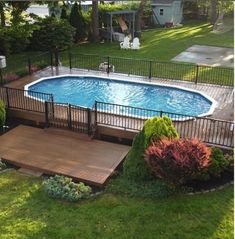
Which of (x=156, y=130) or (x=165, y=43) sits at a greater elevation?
(x=165, y=43)

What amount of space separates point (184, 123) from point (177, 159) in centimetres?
332

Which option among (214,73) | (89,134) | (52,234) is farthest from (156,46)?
(52,234)

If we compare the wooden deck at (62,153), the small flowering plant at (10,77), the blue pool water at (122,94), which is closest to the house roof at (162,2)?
the blue pool water at (122,94)

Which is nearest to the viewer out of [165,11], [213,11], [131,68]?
[131,68]

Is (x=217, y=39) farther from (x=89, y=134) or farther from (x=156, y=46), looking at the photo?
(x=89, y=134)

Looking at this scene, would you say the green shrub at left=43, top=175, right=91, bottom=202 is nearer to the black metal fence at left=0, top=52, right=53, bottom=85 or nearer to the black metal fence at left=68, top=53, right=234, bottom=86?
the black metal fence at left=0, top=52, right=53, bottom=85

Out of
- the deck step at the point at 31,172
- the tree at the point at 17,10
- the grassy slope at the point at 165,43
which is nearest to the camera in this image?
the deck step at the point at 31,172

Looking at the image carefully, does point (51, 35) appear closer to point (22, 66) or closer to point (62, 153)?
point (22, 66)

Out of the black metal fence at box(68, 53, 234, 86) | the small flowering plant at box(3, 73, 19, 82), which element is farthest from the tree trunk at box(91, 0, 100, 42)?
the small flowering plant at box(3, 73, 19, 82)

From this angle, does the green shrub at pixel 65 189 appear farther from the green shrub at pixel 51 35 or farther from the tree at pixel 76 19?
the tree at pixel 76 19

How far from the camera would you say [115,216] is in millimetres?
7645

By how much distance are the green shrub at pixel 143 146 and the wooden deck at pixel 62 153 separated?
74 centimetres

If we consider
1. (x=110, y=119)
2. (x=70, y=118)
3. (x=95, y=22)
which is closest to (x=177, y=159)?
(x=110, y=119)

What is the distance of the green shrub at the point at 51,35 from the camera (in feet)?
67.5
